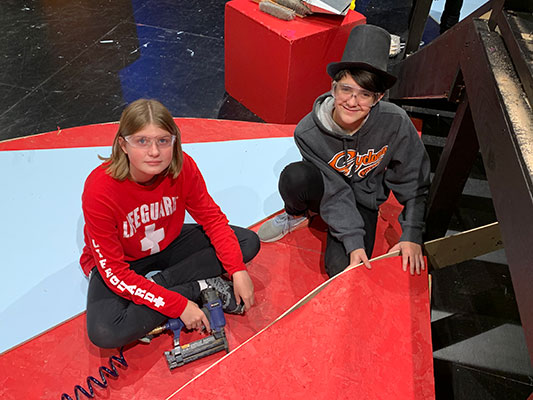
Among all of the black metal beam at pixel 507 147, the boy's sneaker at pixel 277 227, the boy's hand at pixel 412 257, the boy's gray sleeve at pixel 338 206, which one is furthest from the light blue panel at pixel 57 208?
the black metal beam at pixel 507 147

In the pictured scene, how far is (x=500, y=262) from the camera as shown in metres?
2.00

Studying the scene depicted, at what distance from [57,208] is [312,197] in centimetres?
98

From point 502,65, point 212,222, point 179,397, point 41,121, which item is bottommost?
point 41,121

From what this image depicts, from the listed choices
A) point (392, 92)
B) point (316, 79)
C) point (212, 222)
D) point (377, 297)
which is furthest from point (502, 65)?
point (316, 79)

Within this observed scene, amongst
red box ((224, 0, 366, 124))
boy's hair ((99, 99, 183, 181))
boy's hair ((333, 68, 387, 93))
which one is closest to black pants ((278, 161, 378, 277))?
boy's hair ((333, 68, 387, 93))

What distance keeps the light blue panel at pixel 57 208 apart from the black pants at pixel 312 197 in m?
0.28

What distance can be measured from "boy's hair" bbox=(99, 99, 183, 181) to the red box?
1.20 m

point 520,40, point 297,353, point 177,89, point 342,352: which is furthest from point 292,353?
point 177,89

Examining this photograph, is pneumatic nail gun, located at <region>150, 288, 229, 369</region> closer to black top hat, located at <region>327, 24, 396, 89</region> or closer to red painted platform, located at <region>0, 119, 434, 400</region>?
red painted platform, located at <region>0, 119, 434, 400</region>

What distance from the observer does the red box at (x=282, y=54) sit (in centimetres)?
244

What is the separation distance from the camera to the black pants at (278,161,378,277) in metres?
1.71

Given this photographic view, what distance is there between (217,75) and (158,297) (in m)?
1.98

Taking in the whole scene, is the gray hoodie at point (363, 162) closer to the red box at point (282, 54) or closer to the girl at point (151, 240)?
the girl at point (151, 240)

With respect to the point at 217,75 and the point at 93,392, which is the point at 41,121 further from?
the point at 93,392
